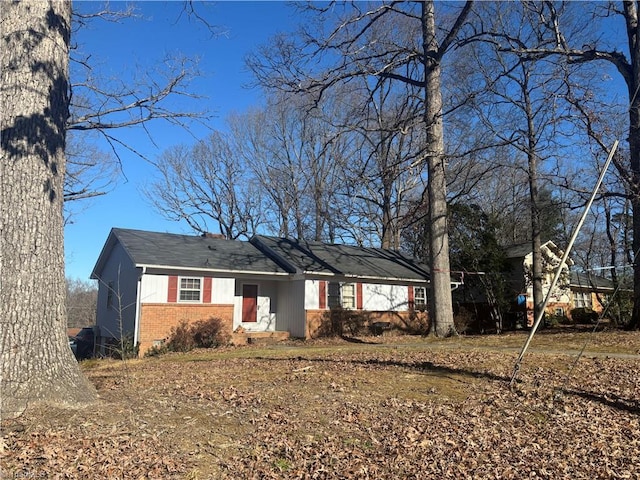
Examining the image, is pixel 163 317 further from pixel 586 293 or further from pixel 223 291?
pixel 586 293

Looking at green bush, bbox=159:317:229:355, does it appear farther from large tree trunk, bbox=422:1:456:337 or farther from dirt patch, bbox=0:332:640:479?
dirt patch, bbox=0:332:640:479

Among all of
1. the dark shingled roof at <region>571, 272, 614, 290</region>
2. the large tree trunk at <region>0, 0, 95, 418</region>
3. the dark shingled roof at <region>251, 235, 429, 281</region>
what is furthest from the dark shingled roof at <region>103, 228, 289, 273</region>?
the dark shingled roof at <region>571, 272, 614, 290</region>

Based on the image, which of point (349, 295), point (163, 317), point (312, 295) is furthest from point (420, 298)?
point (163, 317)

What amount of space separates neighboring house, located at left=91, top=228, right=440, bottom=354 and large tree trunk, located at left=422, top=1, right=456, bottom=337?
536cm

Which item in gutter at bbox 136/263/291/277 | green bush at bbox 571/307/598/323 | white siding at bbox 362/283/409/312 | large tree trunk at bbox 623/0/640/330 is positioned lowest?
green bush at bbox 571/307/598/323

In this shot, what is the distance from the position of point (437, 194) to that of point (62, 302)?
41.8 feet

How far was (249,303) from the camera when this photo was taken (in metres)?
20.9

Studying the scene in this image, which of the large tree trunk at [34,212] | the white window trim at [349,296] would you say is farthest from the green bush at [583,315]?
the large tree trunk at [34,212]

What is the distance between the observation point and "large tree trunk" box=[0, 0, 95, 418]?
5312 millimetres

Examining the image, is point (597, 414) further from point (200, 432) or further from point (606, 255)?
point (606, 255)

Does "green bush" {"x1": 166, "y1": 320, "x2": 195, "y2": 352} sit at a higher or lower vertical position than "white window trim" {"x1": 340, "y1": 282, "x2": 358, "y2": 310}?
lower

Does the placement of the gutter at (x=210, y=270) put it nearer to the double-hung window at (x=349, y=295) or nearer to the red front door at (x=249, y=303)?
the red front door at (x=249, y=303)

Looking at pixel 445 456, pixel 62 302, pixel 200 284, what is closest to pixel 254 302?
pixel 200 284

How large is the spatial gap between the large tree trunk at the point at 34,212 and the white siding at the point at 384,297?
16912mm
